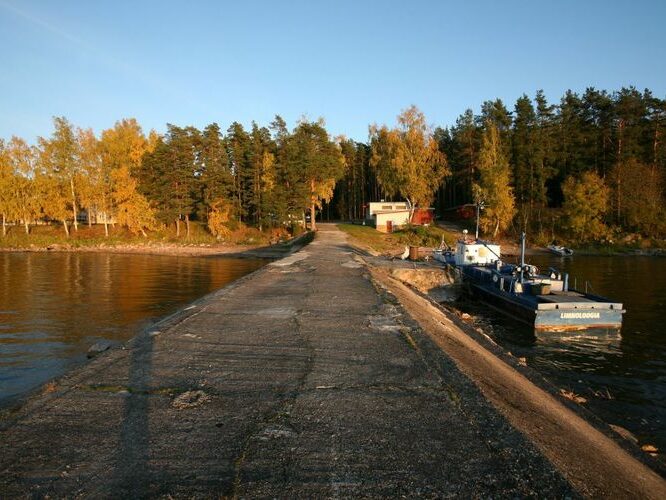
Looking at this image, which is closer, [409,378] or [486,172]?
[409,378]

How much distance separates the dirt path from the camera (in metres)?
4.63

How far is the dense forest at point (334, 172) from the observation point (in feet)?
192

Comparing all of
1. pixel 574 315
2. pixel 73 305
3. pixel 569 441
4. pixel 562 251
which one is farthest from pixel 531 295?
pixel 562 251

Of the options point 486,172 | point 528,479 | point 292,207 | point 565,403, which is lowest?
point 565,403

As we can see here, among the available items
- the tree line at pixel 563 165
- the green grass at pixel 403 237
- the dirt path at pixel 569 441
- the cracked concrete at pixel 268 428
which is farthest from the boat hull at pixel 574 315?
the tree line at pixel 563 165

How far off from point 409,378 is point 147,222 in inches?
2478

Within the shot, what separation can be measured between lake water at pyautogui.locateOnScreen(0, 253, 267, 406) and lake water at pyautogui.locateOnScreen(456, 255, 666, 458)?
12.4 meters

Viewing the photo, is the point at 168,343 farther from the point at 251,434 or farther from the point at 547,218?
the point at 547,218

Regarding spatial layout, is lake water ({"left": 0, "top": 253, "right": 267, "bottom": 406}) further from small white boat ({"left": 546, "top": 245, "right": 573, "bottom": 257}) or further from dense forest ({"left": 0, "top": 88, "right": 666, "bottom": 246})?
small white boat ({"left": 546, "top": 245, "right": 573, "bottom": 257})

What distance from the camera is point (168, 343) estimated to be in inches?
336

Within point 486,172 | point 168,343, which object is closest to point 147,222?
point 486,172

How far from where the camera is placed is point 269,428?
507cm

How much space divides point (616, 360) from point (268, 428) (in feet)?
45.2

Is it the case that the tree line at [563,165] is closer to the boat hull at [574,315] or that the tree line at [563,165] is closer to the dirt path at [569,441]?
the boat hull at [574,315]
